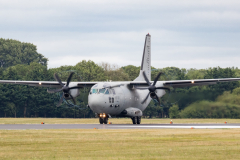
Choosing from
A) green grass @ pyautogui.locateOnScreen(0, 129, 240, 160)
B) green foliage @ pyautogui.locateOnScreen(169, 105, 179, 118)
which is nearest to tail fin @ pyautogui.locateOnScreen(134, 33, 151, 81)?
green foliage @ pyautogui.locateOnScreen(169, 105, 179, 118)

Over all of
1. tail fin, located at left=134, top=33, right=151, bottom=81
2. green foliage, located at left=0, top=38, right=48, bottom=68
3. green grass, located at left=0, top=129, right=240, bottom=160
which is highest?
green foliage, located at left=0, top=38, right=48, bottom=68

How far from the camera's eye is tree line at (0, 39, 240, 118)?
49781mm

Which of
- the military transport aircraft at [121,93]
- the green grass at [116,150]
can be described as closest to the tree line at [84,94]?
the military transport aircraft at [121,93]

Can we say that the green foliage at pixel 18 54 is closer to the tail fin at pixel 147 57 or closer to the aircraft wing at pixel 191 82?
the tail fin at pixel 147 57

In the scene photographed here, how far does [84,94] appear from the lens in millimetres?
52875

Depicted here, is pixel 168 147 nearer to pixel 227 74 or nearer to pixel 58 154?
pixel 58 154

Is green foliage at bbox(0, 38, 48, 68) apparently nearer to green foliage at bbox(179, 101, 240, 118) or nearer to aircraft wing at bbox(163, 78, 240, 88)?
green foliage at bbox(179, 101, 240, 118)

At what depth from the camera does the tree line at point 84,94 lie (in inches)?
1960

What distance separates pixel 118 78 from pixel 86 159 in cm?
8684

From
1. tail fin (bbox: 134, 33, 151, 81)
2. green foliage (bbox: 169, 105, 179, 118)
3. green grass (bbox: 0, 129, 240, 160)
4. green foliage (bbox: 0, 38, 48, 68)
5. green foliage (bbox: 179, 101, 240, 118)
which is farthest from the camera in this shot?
green foliage (bbox: 0, 38, 48, 68)

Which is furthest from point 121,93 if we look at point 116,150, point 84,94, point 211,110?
point 116,150

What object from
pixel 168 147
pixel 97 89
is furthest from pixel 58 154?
pixel 97 89

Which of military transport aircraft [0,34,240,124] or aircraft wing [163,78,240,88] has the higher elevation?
aircraft wing [163,78,240,88]

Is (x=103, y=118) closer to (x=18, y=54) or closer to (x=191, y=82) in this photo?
(x=191, y=82)
